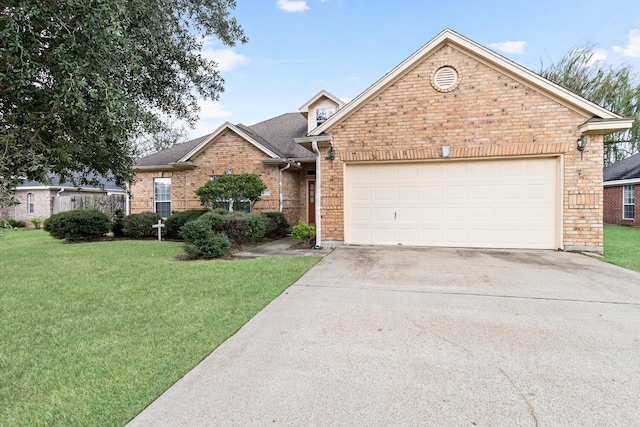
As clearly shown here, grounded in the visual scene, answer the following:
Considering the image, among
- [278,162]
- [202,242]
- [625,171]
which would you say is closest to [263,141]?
[278,162]

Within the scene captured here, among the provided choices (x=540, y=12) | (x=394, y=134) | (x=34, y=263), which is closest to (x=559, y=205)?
(x=394, y=134)

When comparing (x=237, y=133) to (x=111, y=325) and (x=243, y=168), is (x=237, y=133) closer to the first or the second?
(x=243, y=168)

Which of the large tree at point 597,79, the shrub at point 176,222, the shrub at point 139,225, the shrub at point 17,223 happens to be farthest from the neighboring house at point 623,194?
the shrub at point 17,223

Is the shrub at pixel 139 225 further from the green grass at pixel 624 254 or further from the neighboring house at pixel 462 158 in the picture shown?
the green grass at pixel 624 254

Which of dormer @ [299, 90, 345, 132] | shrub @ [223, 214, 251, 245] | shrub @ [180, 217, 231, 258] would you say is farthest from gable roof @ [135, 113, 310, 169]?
shrub @ [180, 217, 231, 258]

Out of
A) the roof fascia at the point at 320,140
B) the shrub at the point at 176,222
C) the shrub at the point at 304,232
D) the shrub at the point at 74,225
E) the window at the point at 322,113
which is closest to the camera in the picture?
the roof fascia at the point at 320,140

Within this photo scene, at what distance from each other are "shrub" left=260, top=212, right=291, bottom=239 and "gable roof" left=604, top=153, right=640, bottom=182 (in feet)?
62.2

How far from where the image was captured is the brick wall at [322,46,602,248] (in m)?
8.18

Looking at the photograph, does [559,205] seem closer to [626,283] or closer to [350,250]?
[626,283]

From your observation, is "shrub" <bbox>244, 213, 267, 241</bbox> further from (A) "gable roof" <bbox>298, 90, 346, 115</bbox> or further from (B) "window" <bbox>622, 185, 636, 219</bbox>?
(B) "window" <bbox>622, 185, 636, 219</bbox>

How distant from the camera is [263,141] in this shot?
1490 cm

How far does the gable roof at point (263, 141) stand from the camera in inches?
558

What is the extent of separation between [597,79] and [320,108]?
20.8 metres

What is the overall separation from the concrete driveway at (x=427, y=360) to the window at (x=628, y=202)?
17.7 meters
